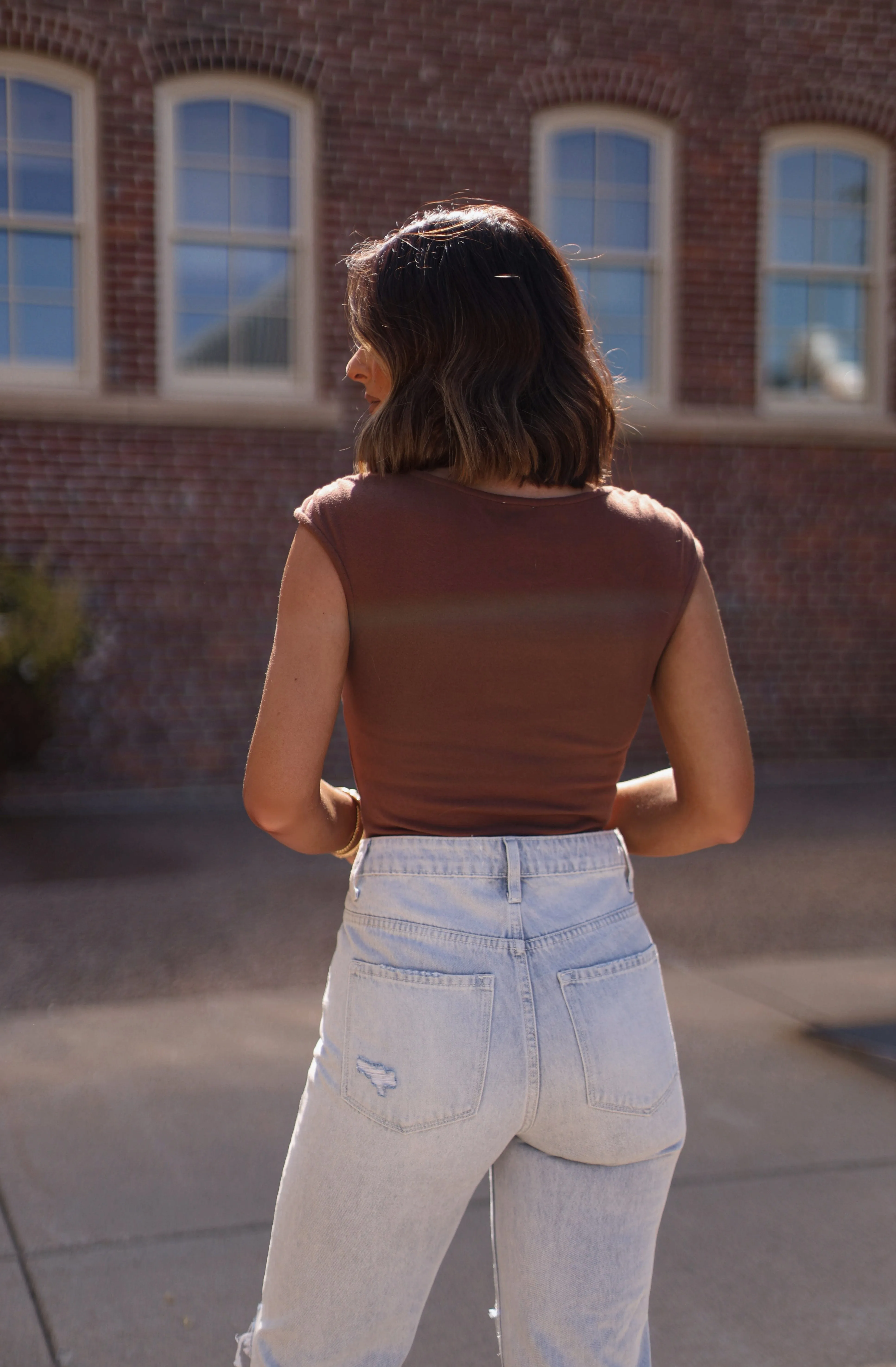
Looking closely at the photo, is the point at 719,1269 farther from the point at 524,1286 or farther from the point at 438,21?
the point at 438,21

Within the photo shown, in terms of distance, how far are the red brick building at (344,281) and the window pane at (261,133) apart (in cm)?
2

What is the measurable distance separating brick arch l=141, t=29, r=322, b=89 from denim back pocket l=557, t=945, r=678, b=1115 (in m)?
8.89

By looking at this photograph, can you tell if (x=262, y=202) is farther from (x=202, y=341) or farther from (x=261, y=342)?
(x=202, y=341)

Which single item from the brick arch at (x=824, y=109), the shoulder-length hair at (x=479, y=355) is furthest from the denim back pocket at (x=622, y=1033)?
the brick arch at (x=824, y=109)

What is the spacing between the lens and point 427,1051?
140 cm

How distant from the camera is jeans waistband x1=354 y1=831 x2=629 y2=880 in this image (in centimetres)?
144

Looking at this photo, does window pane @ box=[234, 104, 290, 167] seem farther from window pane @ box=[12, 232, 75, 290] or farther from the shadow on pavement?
the shadow on pavement

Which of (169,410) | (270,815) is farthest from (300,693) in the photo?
(169,410)

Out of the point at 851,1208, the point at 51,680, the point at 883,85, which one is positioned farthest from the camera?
the point at 883,85

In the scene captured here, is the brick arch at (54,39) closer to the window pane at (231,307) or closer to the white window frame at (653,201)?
the window pane at (231,307)

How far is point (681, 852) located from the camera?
1.68 metres

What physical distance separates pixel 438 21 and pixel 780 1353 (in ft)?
29.3

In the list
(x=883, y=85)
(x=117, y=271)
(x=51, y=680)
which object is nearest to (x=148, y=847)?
(x=51, y=680)

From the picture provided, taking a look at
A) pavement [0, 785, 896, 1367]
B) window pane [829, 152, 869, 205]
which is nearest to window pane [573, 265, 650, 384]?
window pane [829, 152, 869, 205]
